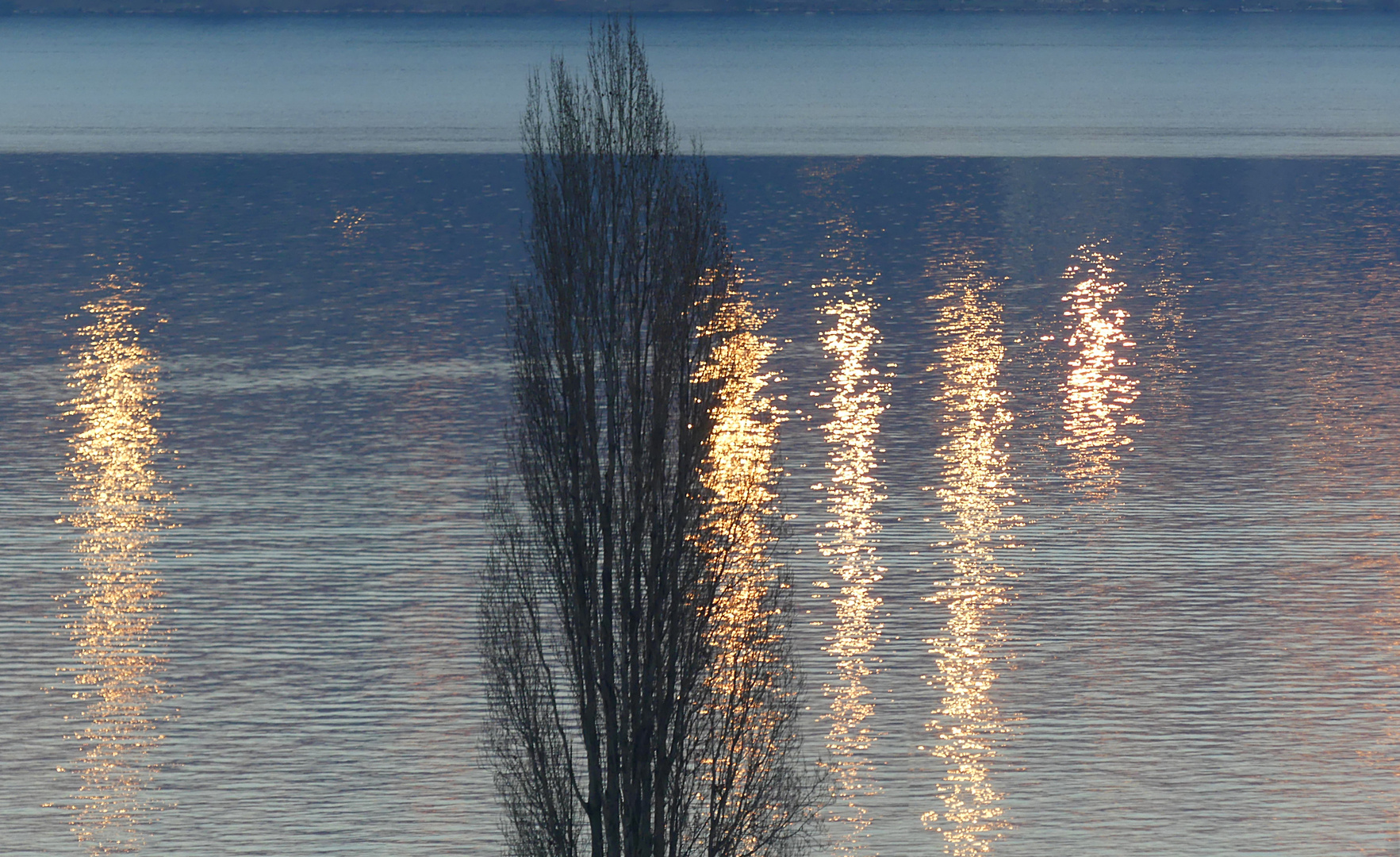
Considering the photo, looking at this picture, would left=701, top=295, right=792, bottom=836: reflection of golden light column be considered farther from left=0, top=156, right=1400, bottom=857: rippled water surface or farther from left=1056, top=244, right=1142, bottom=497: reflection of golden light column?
left=1056, top=244, right=1142, bottom=497: reflection of golden light column

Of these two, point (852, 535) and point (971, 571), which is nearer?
point (971, 571)

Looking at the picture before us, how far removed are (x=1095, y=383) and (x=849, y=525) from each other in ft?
67.1

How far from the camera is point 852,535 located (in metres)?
50.4

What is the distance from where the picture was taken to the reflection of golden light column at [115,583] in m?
34.1

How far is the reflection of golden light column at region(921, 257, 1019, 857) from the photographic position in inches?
1328

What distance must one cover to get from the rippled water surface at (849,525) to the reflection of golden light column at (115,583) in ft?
0.47

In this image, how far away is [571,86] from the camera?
22719mm

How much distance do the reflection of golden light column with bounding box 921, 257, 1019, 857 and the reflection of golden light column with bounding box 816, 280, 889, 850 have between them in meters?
1.38

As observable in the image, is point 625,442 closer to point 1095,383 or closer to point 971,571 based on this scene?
point 971,571

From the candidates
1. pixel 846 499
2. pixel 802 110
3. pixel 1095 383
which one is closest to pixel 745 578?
pixel 846 499

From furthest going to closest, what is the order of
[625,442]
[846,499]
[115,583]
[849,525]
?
[846,499] → [849,525] → [115,583] → [625,442]

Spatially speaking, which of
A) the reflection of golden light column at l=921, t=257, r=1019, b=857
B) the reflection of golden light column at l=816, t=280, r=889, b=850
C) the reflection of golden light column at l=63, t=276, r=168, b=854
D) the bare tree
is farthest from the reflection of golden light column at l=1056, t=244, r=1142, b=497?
the bare tree

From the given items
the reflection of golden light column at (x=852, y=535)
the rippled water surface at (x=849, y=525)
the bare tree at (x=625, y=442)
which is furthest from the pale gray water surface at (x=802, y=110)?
the bare tree at (x=625, y=442)

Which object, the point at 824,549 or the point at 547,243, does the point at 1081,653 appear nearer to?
the point at 824,549
